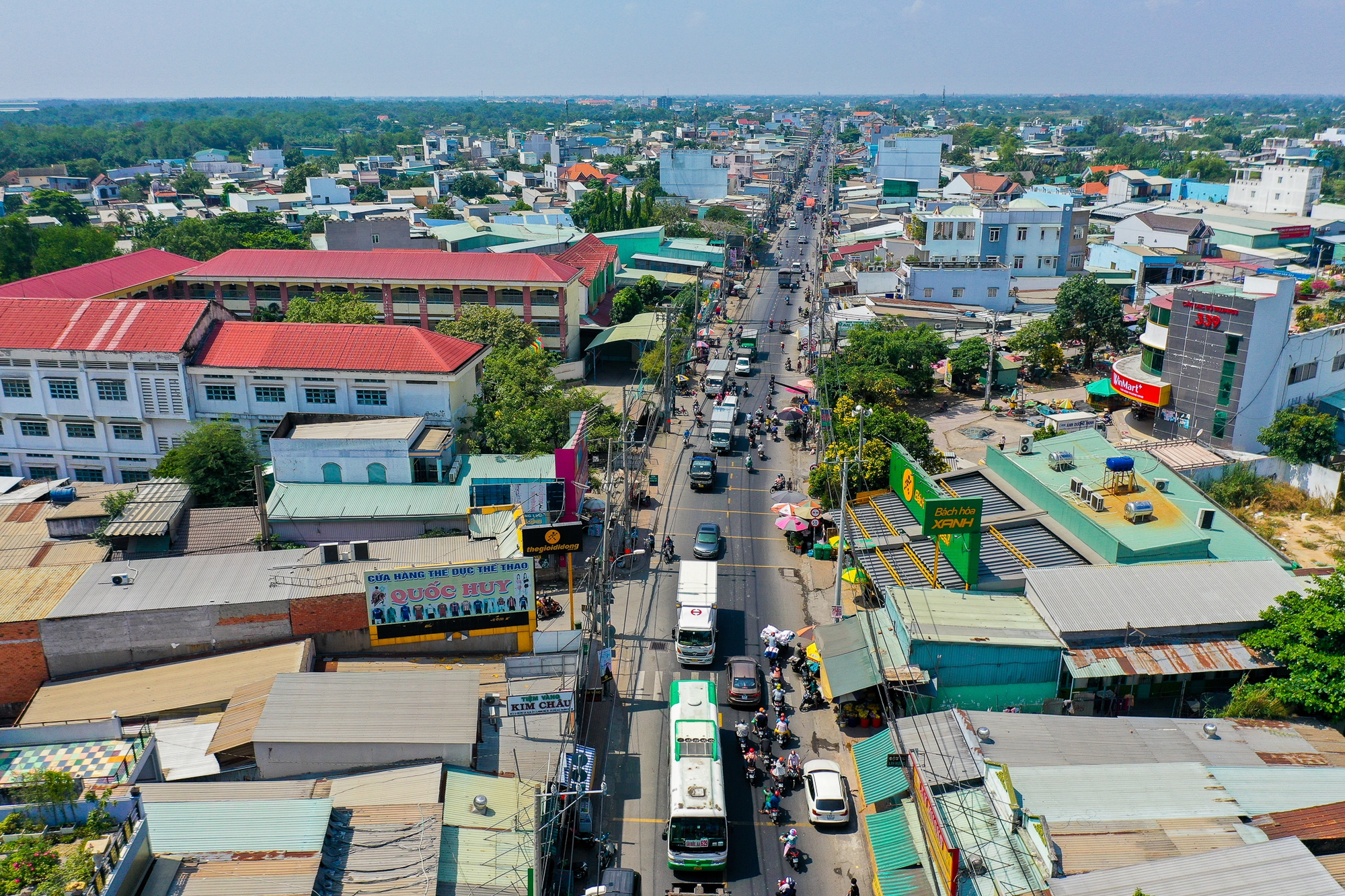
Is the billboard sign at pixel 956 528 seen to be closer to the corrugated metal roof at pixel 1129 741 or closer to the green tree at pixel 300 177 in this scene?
the corrugated metal roof at pixel 1129 741

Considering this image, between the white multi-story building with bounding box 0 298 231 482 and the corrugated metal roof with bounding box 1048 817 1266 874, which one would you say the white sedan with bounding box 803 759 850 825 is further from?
the white multi-story building with bounding box 0 298 231 482

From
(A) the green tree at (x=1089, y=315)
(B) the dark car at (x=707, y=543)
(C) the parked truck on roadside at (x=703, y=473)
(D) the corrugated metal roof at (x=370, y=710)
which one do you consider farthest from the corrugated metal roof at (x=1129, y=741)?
(A) the green tree at (x=1089, y=315)

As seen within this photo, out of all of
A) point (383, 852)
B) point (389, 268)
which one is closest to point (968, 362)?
point (389, 268)

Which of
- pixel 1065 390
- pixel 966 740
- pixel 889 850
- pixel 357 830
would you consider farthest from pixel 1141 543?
pixel 1065 390

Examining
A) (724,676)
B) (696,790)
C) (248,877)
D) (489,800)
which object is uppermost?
(248,877)

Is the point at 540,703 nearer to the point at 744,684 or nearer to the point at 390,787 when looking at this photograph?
the point at 390,787

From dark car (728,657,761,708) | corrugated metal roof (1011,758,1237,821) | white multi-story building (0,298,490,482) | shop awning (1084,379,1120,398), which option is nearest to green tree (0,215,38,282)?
white multi-story building (0,298,490,482)
